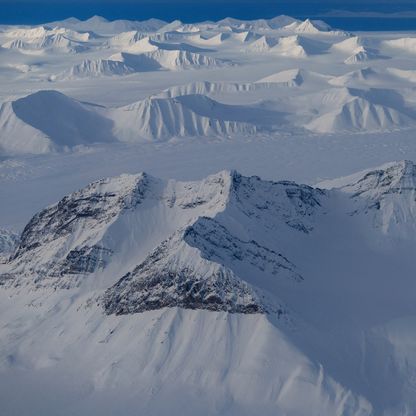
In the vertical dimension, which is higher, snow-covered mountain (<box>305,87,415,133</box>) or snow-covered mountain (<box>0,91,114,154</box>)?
snow-covered mountain (<box>0,91,114,154</box>)

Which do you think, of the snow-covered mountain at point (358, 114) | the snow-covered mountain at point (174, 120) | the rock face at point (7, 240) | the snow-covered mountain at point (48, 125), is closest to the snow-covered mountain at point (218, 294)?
the rock face at point (7, 240)

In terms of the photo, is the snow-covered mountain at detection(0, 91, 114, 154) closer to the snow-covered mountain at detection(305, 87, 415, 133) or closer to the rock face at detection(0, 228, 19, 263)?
the snow-covered mountain at detection(305, 87, 415, 133)

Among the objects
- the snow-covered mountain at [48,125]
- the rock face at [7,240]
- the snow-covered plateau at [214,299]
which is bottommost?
the snow-covered mountain at [48,125]

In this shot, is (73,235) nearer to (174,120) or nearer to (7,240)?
(7,240)

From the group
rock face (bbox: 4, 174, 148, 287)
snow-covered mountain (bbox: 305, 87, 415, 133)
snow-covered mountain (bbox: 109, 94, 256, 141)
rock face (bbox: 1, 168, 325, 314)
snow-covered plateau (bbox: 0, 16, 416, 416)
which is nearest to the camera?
snow-covered plateau (bbox: 0, 16, 416, 416)

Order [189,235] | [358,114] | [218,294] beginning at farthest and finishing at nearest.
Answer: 1. [358,114]
2. [189,235]
3. [218,294]

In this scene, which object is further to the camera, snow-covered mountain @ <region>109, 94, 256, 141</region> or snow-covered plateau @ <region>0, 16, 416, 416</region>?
snow-covered mountain @ <region>109, 94, 256, 141</region>

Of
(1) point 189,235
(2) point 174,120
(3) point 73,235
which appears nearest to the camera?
Result: (1) point 189,235

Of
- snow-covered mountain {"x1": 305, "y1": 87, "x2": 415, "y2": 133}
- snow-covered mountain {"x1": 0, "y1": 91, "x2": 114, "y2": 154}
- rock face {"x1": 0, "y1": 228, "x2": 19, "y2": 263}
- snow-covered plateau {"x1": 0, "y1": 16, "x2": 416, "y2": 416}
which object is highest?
snow-covered plateau {"x1": 0, "y1": 16, "x2": 416, "y2": 416}

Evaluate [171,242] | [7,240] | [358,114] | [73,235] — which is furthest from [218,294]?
[358,114]

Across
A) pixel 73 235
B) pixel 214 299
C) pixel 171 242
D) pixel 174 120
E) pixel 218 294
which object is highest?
pixel 171 242

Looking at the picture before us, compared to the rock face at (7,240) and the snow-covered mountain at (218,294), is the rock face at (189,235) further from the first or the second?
the rock face at (7,240)

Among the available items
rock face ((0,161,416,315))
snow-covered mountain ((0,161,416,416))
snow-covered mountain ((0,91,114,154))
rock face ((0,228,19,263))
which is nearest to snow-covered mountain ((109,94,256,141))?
snow-covered mountain ((0,91,114,154))
